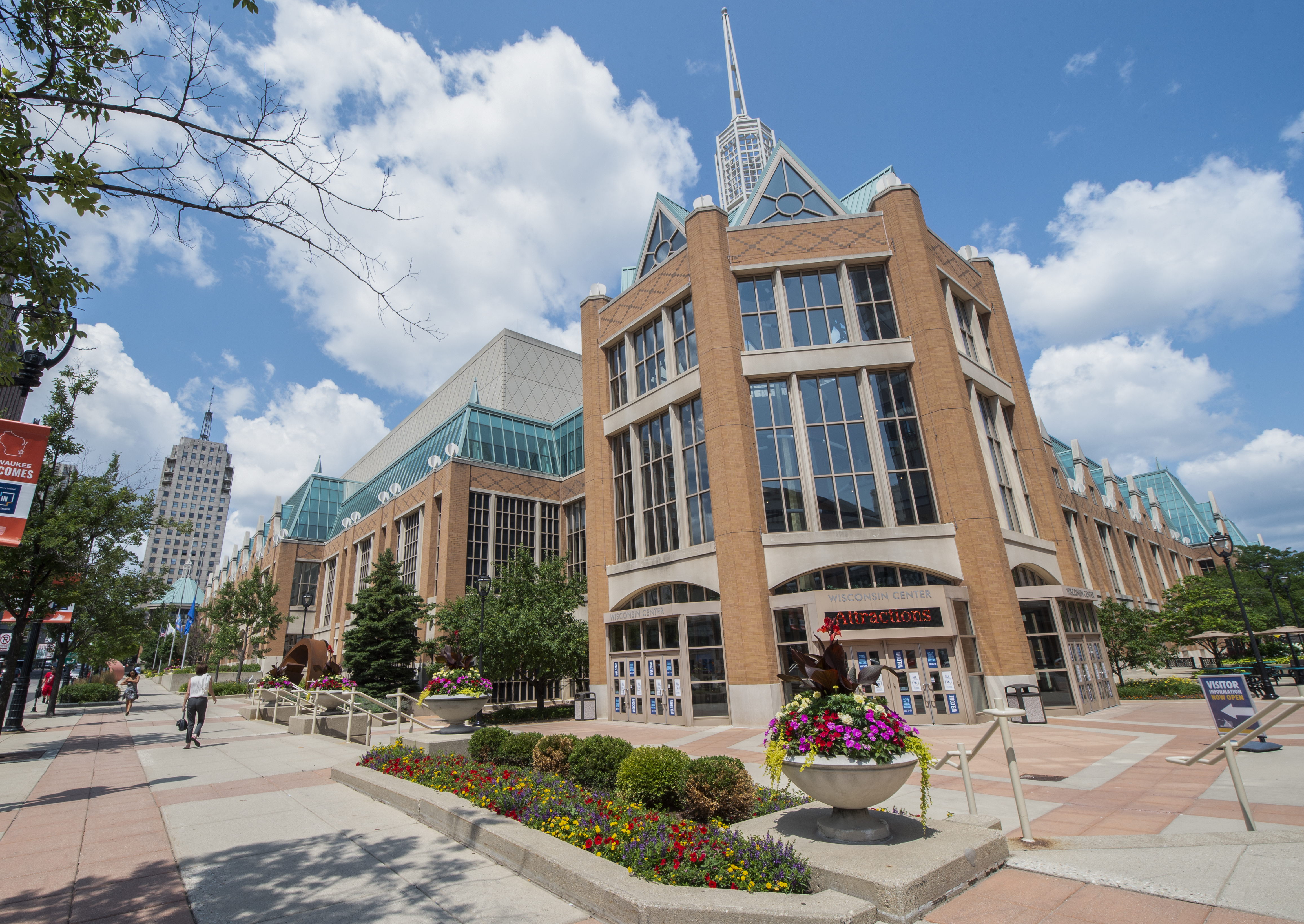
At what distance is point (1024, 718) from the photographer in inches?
677

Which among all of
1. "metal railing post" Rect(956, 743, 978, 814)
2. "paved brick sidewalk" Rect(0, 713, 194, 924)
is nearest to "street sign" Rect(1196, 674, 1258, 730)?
"metal railing post" Rect(956, 743, 978, 814)

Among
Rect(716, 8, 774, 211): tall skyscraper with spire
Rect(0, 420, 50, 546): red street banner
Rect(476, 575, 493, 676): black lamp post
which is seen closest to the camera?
Rect(0, 420, 50, 546): red street banner

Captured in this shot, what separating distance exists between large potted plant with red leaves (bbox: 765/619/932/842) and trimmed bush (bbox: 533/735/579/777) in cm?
453

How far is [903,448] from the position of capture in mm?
20938

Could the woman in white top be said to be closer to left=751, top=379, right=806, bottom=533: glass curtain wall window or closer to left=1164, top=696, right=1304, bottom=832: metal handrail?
left=751, top=379, right=806, bottom=533: glass curtain wall window

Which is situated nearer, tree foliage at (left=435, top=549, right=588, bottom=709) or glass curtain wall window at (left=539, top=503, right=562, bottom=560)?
tree foliage at (left=435, top=549, right=588, bottom=709)

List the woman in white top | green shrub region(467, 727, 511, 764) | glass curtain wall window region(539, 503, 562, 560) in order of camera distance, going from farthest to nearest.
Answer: glass curtain wall window region(539, 503, 562, 560) → the woman in white top → green shrub region(467, 727, 511, 764)

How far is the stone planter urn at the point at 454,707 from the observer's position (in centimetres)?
1334

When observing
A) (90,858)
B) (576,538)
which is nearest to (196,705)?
(90,858)

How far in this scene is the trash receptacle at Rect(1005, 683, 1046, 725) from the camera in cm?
1716

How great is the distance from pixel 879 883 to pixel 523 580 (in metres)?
23.2

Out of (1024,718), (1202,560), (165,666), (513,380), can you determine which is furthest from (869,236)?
→ (165,666)

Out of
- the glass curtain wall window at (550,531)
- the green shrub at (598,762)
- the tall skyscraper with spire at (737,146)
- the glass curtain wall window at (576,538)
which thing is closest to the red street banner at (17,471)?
the green shrub at (598,762)

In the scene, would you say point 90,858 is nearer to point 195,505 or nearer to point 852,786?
point 852,786
